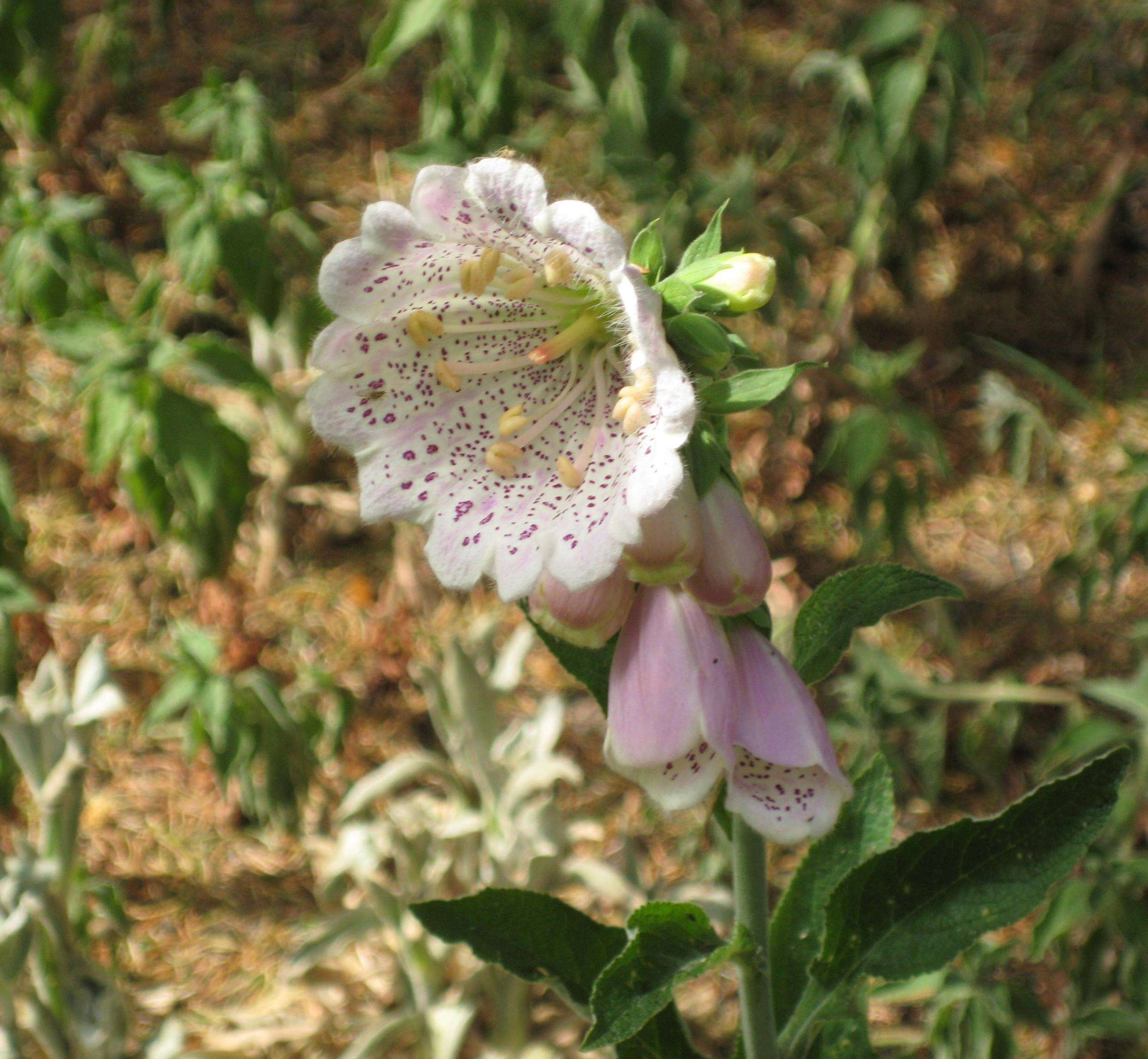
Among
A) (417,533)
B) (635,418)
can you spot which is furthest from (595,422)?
(417,533)

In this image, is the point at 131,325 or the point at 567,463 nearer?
the point at 567,463

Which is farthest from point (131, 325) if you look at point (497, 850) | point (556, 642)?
point (556, 642)

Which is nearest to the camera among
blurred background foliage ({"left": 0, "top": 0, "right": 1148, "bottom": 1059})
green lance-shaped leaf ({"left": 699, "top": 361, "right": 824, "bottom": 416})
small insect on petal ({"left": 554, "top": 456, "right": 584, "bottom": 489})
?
green lance-shaped leaf ({"left": 699, "top": 361, "right": 824, "bottom": 416})

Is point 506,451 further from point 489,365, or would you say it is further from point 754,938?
point 754,938

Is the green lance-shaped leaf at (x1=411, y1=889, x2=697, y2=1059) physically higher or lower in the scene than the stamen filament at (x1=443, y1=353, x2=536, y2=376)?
lower

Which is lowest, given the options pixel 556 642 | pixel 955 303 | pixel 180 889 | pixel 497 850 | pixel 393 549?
pixel 180 889

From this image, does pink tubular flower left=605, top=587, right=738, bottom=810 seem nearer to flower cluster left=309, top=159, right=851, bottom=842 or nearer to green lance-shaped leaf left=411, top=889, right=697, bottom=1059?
flower cluster left=309, top=159, right=851, bottom=842

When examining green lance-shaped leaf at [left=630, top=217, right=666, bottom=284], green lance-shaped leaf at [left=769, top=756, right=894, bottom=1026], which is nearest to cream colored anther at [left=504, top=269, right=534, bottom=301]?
green lance-shaped leaf at [left=630, top=217, right=666, bottom=284]

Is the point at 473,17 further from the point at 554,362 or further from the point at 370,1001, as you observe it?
the point at 370,1001
